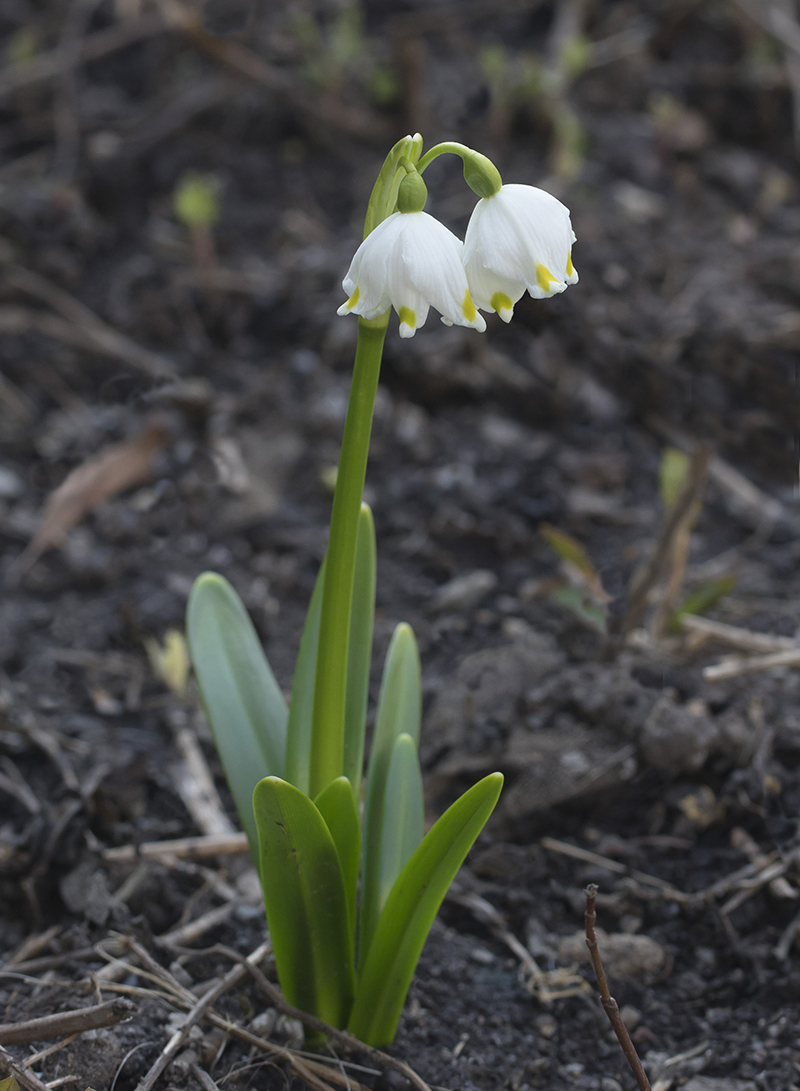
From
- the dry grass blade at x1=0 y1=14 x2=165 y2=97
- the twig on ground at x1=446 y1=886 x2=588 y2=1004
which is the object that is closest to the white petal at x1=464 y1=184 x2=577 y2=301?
the twig on ground at x1=446 y1=886 x2=588 y2=1004

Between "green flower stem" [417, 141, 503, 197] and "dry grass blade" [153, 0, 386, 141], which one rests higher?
"dry grass blade" [153, 0, 386, 141]

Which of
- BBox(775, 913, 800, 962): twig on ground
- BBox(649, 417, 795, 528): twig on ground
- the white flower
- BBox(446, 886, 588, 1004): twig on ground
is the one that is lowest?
BBox(446, 886, 588, 1004): twig on ground

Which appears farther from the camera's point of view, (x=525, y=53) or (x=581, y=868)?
(x=525, y=53)

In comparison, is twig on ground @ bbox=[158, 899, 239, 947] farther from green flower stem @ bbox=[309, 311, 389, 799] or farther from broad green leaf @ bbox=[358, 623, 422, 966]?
green flower stem @ bbox=[309, 311, 389, 799]

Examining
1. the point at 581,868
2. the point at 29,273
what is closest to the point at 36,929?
the point at 581,868

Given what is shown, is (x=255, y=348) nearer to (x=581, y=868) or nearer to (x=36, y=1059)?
(x=581, y=868)

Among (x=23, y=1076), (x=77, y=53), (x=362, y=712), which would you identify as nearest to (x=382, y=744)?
(x=362, y=712)

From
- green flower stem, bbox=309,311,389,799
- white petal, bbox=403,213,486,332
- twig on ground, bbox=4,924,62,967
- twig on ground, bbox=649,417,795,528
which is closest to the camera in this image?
white petal, bbox=403,213,486,332

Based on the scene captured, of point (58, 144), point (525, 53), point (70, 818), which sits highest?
point (525, 53)
